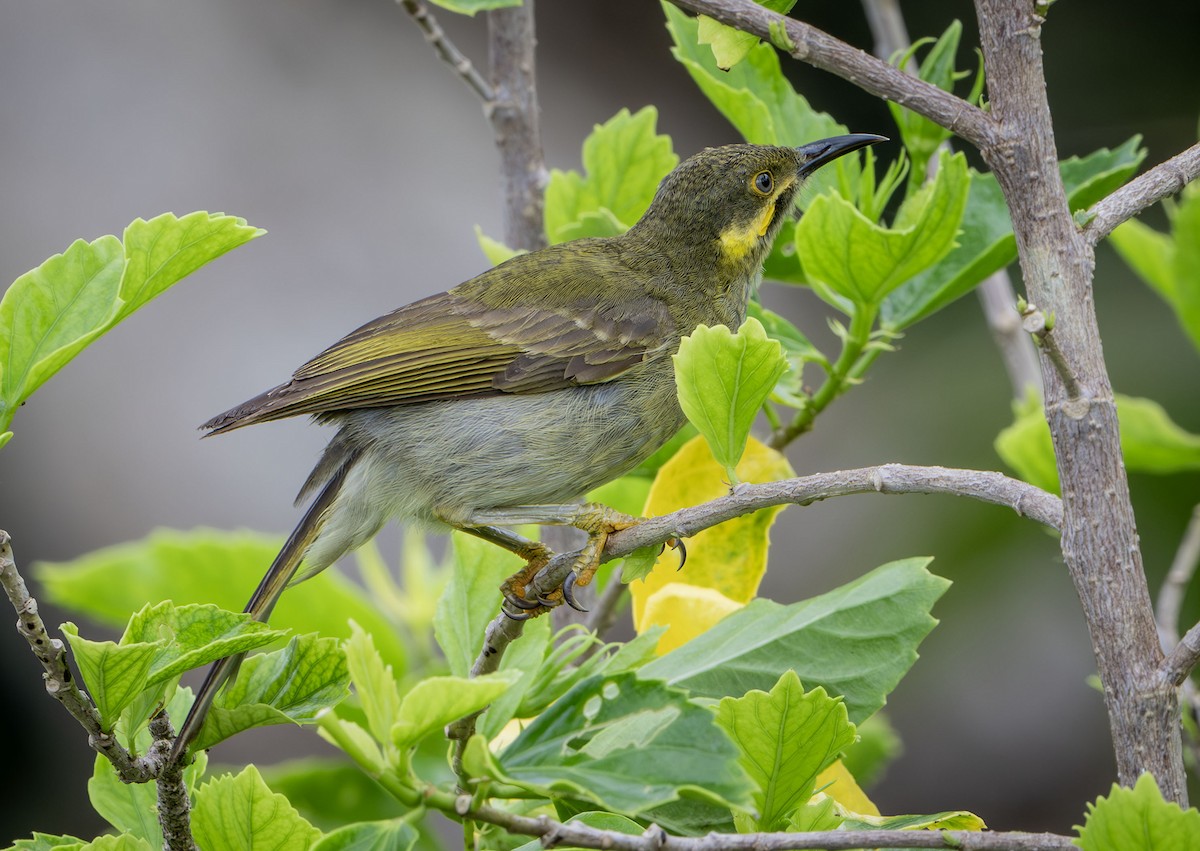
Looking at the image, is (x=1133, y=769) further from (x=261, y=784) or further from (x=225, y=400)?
(x=225, y=400)

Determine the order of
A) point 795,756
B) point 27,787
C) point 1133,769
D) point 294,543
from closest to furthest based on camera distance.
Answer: point 1133,769, point 795,756, point 294,543, point 27,787

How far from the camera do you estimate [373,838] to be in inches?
67.0

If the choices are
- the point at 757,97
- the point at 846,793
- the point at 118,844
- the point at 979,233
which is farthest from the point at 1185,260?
the point at 118,844

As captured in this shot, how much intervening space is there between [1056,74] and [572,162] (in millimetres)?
2784

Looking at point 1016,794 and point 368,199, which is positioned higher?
point 368,199

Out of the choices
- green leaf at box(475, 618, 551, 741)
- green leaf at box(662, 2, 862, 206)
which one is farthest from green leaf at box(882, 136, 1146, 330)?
green leaf at box(475, 618, 551, 741)

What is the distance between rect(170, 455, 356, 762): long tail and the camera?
1868mm

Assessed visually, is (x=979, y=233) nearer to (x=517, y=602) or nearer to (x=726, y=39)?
(x=726, y=39)

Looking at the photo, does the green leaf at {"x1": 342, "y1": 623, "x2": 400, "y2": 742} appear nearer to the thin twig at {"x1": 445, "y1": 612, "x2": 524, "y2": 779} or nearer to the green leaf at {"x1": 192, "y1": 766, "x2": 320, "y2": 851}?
the green leaf at {"x1": 192, "y1": 766, "x2": 320, "y2": 851}

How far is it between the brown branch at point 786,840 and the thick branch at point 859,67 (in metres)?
0.89

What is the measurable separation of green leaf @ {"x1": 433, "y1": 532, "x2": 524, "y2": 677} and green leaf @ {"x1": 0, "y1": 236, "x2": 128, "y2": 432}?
74 centimetres

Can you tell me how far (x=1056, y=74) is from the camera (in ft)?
24.3

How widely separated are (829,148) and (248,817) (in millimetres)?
2119

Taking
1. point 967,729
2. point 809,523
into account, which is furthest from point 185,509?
point 967,729
